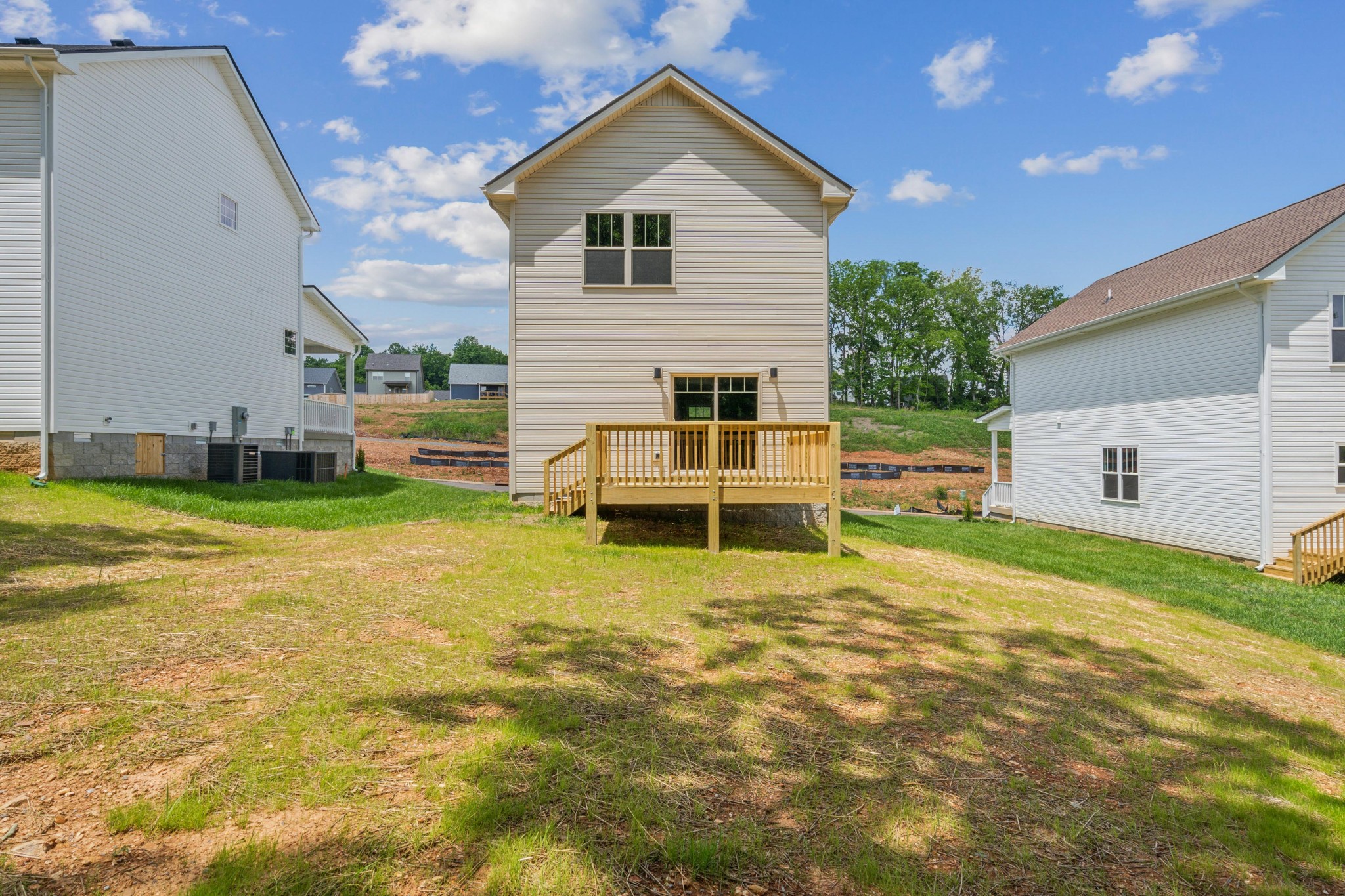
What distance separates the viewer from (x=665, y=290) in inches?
513

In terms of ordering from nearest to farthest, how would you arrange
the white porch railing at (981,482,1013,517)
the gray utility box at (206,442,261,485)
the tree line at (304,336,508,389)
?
the gray utility box at (206,442,261,485) → the white porch railing at (981,482,1013,517) → the tree line at (304,336,508,389)

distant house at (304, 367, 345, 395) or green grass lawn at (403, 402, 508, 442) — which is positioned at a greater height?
distant house at (304, 367, 345, 395)

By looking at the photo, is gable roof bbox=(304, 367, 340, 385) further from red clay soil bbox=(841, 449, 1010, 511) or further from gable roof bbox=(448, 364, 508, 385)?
red clay soil bbox=(841, 449, 1010, 511)

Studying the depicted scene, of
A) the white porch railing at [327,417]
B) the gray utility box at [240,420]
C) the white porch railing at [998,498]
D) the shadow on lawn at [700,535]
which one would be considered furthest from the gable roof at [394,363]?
the shadow on lawn at [700,535]

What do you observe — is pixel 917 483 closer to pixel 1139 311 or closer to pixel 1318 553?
pixel 1139 311

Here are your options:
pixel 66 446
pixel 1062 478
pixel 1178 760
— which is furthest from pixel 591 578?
pixel 1062 478

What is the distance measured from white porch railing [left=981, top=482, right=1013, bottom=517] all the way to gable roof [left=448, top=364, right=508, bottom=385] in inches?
2228

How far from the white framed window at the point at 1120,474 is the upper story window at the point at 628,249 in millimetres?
12683

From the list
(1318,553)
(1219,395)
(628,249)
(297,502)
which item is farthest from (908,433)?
(297,502)

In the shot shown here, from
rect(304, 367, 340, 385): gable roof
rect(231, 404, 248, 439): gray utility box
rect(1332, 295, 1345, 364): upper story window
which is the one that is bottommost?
rect(231, 404, 248, 439): gray utility box

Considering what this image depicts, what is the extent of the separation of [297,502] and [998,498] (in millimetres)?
21360

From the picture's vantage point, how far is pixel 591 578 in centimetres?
794

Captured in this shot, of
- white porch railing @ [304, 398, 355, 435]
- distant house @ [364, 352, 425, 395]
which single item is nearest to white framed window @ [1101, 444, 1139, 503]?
white porch railing @ [304, 398, 355, 435]

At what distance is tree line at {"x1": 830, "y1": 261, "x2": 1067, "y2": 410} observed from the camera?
70.9 m
